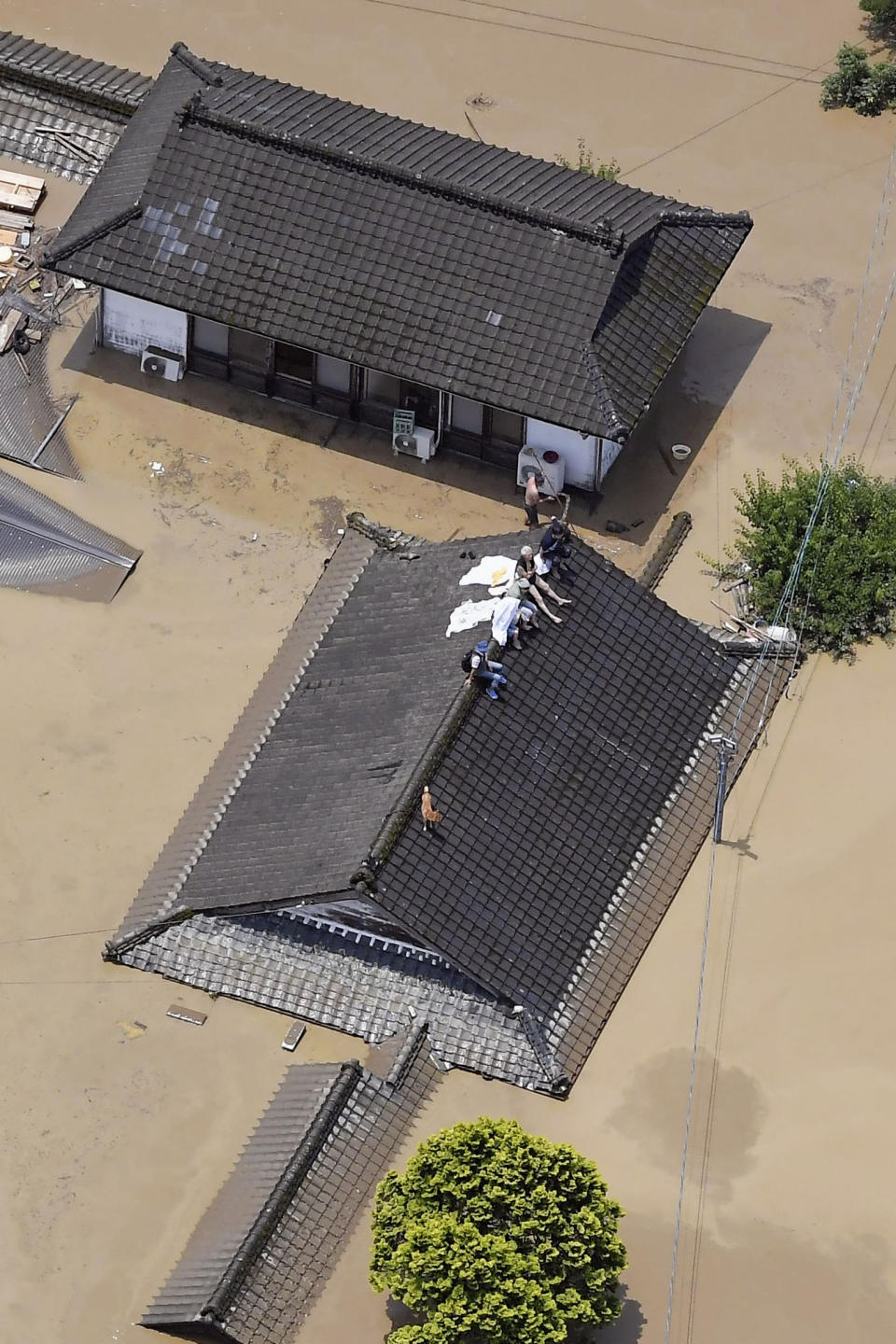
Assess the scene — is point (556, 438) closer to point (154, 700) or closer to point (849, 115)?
point (154, 700)

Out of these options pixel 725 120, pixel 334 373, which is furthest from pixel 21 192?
pixel 725 120

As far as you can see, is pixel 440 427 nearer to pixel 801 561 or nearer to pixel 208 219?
pixel 208 219

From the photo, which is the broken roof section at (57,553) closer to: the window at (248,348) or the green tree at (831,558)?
the window at (248,348)

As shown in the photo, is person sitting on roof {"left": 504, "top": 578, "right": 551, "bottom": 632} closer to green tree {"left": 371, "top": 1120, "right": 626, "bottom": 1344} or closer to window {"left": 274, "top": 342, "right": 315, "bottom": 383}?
window {"left": 274, "top": 342, "right": 315, "bottom": 383}

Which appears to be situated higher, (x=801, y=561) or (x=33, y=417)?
(x=801, y=561)

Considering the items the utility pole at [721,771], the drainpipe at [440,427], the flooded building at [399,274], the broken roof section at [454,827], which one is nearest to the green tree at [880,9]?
the flooded building at [399,274]

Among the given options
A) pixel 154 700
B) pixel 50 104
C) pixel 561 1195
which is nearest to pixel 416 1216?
pixel 561 1195

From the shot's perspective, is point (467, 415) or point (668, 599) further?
point (467, 415)
